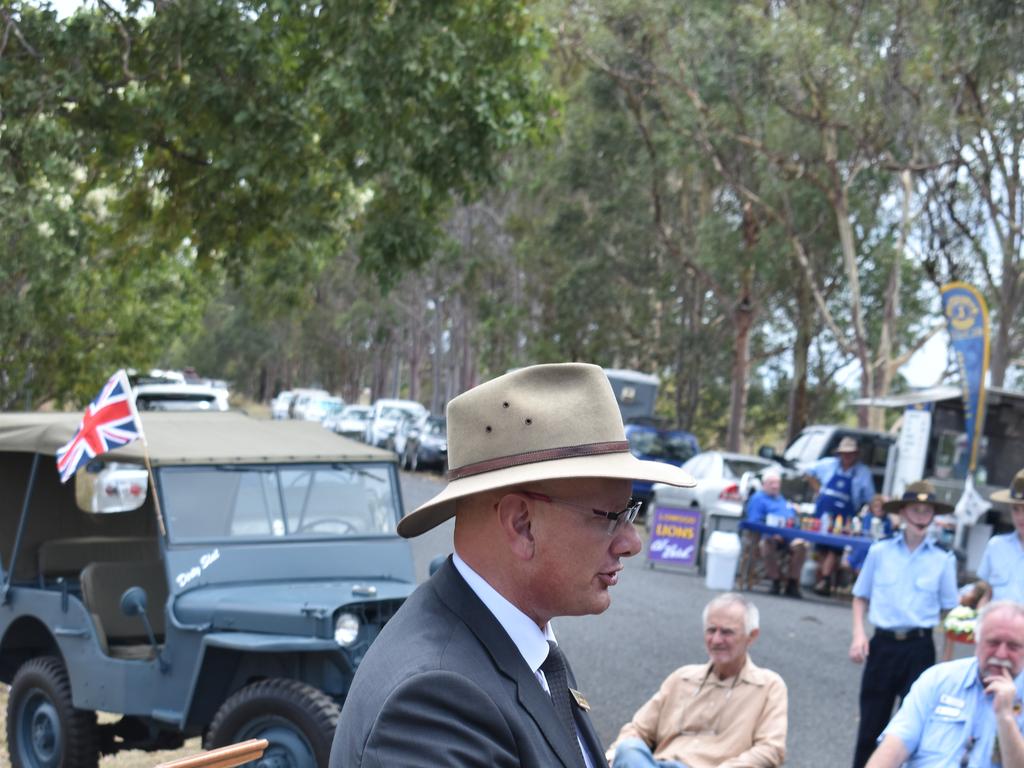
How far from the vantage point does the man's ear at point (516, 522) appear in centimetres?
229

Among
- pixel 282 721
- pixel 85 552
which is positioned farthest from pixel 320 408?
pixel 282 721

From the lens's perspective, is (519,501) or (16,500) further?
(16,500)

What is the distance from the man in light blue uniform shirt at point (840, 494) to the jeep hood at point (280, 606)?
11.2 meters

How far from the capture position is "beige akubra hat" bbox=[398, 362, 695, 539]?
228 centimetres

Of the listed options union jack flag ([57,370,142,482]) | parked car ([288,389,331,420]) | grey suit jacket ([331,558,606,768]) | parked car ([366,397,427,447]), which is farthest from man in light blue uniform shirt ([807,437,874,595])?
parked car ([288,389,331,420])

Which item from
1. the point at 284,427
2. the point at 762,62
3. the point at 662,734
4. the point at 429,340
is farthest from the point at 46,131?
the point at 429,340

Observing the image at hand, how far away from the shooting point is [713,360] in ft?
128

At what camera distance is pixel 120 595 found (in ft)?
26.6

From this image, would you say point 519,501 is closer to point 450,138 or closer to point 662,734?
point 662,734

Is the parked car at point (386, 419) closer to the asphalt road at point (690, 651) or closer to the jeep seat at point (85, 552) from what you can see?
the asphalt road at point (690, 651)

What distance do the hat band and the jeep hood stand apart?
4.54 metres

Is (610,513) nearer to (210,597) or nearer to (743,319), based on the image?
(210,597)

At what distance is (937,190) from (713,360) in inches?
501

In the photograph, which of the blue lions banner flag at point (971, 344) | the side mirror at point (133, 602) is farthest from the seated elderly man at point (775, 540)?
the side mirror at point (133, 602)
